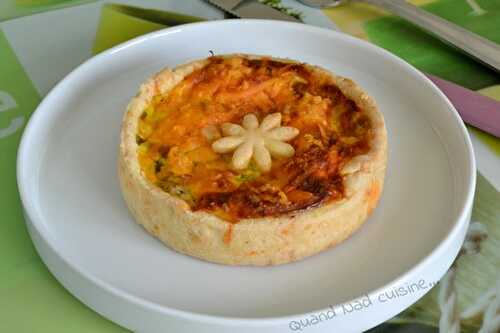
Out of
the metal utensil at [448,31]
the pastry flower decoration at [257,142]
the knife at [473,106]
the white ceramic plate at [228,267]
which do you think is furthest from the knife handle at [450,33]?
the pastry flower decoration at [257,142]

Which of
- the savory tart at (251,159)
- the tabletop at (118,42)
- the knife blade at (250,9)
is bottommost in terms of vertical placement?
the tabletop at (118,42)

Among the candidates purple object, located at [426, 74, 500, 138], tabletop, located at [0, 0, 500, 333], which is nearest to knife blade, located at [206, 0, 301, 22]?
tabletop, located at [0, 0, 500, 333]

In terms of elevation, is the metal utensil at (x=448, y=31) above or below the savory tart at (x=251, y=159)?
below

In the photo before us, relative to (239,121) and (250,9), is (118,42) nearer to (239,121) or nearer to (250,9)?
(250,9)

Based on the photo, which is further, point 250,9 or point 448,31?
point 250,9

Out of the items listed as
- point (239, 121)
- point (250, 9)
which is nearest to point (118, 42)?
point (250, 9)

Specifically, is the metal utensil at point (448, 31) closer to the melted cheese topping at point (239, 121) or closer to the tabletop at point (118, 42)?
the tabletop at point (118, 42)

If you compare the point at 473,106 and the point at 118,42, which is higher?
the point at 473,106

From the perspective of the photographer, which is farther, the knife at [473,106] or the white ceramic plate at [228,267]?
the knife at [473,106]
